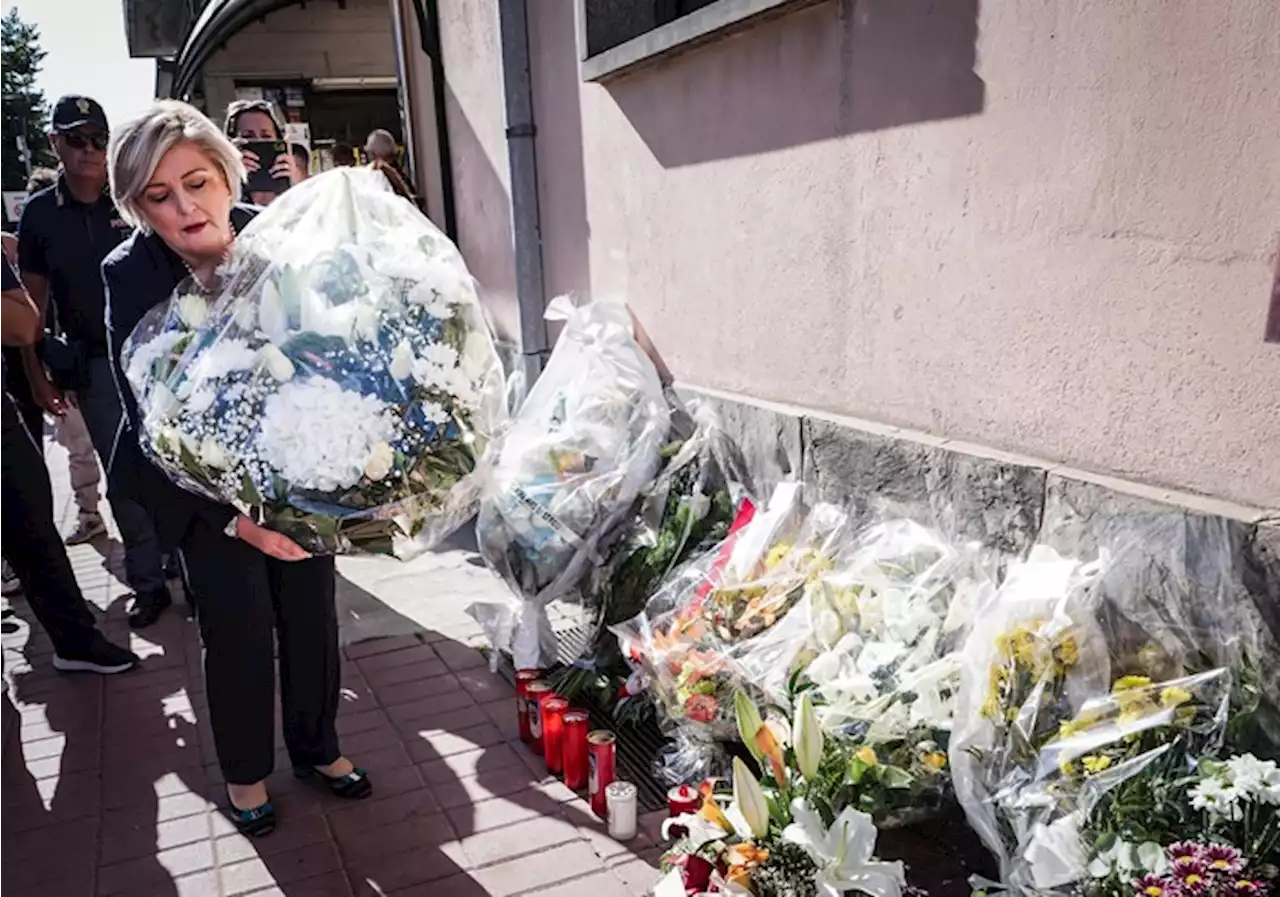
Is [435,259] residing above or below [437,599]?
above

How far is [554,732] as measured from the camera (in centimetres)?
303

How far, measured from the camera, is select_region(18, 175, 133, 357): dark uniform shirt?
4086 mm

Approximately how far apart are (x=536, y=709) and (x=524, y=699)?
0.08 m

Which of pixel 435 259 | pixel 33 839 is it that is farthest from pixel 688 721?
pixel 33 839

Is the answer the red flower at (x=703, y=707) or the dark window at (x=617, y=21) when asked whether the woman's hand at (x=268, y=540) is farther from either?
the dark window at (x=617, y=21)

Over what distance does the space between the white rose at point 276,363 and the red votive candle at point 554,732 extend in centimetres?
134

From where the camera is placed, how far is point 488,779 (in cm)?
306

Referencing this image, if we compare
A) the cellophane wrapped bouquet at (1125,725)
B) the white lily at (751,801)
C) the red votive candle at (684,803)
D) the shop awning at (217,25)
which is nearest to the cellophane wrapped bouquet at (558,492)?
the red votive candle at (684,803)

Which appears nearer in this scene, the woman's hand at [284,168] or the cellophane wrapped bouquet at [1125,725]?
the cellophane wrapped bouquet at [1125,725]

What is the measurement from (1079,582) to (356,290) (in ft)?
5.86

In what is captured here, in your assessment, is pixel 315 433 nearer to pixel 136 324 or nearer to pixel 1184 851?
pixel 136 324

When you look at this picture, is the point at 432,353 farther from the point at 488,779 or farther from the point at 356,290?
the point at 488,779

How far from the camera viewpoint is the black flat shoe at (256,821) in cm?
279

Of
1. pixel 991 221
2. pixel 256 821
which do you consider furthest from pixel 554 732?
pixel 991 221
